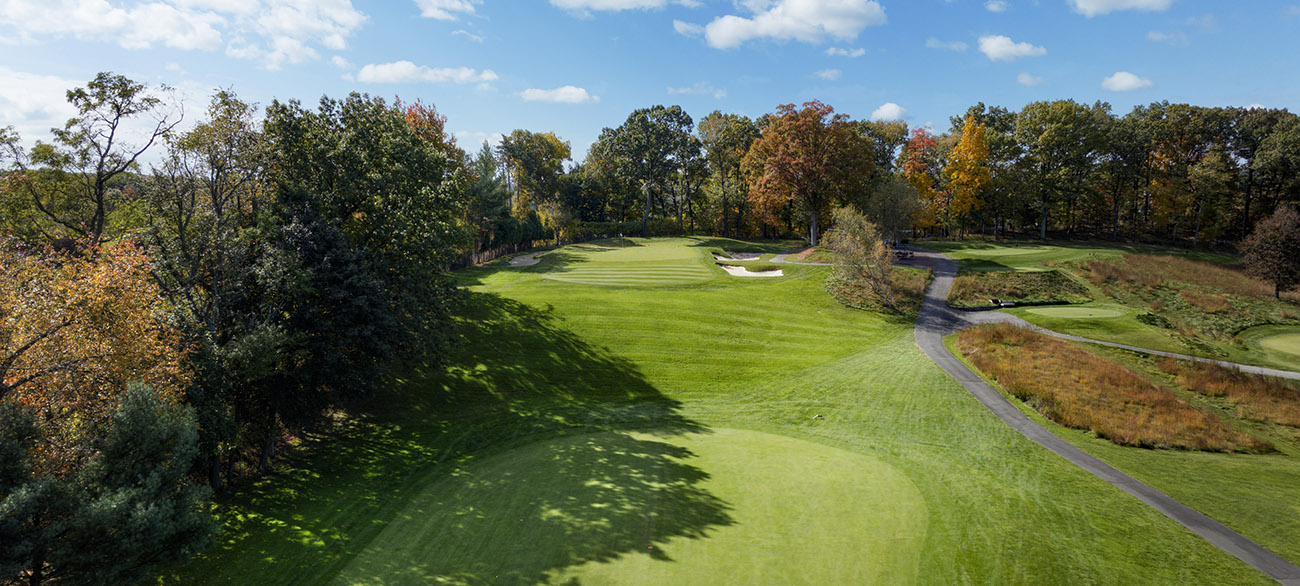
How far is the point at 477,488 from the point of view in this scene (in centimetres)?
1427

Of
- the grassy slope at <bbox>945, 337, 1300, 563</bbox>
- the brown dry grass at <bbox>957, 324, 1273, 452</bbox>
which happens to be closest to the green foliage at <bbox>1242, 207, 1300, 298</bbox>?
the brown dry grass at <bbox>957, 324, 1273, 452</bbox>

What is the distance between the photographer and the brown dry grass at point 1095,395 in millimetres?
18422

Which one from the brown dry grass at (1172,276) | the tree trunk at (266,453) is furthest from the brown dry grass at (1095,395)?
the tree trunk at (266,453)

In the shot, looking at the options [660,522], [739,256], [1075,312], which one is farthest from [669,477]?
[739,256]

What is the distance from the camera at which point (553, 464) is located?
52.1ft

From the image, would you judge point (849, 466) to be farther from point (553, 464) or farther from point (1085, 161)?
point (1085, 161)

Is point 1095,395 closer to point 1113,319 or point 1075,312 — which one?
point 1113,319

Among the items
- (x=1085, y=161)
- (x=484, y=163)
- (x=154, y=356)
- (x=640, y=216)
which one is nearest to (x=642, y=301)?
(x=154, y=356)

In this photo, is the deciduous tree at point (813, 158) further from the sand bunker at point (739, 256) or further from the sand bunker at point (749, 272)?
the sand bunker at point (749, 272)

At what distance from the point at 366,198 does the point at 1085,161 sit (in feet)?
250

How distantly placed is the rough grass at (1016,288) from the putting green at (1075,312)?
185 centimetres

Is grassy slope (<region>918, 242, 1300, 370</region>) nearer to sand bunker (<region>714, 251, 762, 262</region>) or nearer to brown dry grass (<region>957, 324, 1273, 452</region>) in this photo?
brown dry grass (<region>957, 324, 1273, 452</region>)

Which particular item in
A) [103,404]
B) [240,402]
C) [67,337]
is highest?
[67,337]

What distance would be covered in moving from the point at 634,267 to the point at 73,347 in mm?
35231
